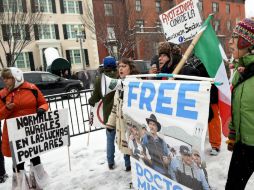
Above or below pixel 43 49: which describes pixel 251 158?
below

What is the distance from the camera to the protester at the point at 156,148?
8.64 ft

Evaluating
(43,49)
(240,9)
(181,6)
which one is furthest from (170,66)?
(240,9)

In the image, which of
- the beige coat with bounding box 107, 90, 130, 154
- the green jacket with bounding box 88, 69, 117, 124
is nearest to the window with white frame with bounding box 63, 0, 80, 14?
the green jacket with bounding box 88, 69, 117, 124

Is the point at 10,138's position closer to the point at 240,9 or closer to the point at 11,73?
the point at 11,73

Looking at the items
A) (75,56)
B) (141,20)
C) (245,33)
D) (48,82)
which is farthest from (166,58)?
(75,56)

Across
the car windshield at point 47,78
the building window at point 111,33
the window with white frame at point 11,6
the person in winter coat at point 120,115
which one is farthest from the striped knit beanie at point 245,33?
the building window at point 111,33

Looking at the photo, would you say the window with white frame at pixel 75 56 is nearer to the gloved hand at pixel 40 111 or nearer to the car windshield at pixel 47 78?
the car windshield at pixel 47 78

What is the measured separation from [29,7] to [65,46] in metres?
8.07

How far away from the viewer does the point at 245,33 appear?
260 centimetres

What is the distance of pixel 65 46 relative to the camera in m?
34.7

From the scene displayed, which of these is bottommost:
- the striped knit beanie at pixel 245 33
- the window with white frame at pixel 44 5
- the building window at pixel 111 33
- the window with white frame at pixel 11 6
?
the striped knit beanie at pixel 245 33

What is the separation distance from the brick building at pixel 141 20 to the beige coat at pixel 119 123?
1788cm

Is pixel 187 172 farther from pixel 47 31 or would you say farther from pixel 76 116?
pixel 47 31

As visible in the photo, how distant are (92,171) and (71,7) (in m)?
32.9
